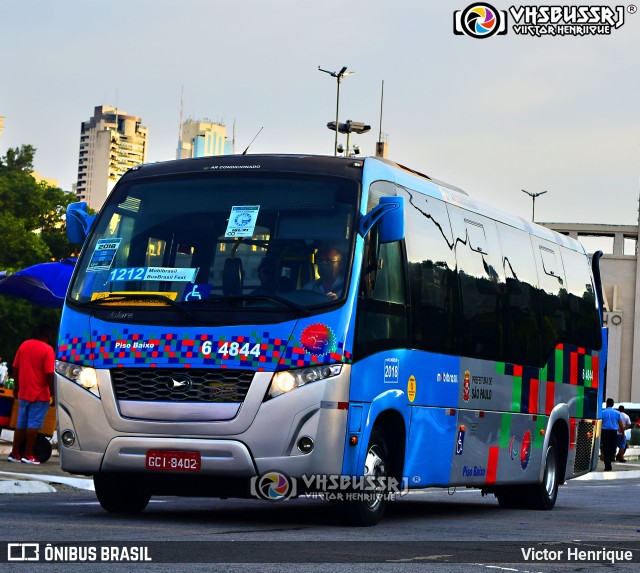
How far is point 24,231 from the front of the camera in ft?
233

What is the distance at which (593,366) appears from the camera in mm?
19750

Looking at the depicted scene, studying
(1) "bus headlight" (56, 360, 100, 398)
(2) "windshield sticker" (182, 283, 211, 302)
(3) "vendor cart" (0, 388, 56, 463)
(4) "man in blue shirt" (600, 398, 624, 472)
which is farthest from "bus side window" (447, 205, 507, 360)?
(4) "man in blue shirt" (600, 398, 624, 472)

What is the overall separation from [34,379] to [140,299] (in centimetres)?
736

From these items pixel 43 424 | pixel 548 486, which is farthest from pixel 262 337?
pixel 43 424

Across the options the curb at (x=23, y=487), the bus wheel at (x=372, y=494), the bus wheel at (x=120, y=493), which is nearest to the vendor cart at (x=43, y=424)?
the curb at (x=23, y=487)

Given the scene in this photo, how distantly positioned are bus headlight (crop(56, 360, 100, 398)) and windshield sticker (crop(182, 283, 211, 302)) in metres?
0.95

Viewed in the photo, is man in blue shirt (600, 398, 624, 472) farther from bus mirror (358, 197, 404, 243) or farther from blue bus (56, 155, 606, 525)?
bus mirror (358, 197, 404, 243)

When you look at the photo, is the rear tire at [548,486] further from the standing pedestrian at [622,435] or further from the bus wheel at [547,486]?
the standing pedestrian at [622,435]

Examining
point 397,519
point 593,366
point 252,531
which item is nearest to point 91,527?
point 252,531

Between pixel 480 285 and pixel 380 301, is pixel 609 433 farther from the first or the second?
pixel 380 301

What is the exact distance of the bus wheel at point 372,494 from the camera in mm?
12172

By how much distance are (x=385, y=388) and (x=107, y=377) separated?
2298 mm

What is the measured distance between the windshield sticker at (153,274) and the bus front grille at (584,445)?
8.26 m

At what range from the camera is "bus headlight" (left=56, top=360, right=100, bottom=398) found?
39.1ft
